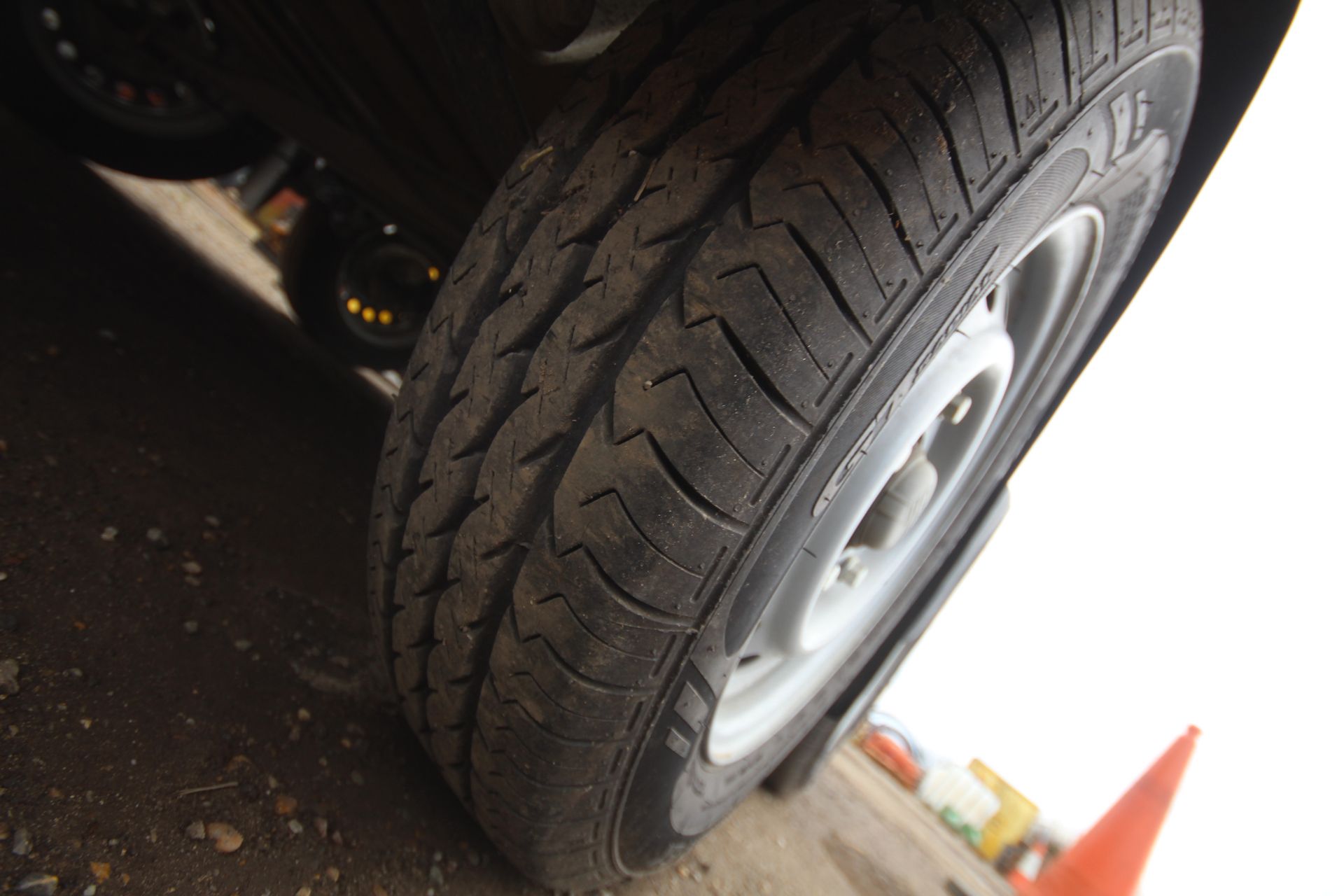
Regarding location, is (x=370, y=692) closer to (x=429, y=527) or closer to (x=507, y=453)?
(x=429, y=527)

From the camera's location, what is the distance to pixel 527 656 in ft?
2.26

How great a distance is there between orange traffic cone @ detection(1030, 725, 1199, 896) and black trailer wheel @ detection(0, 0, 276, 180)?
3.58 meters

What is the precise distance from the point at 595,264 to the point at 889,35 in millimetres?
310

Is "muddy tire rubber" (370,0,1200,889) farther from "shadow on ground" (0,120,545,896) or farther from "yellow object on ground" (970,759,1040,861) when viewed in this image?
"yellow object on ground" (970,759,1040,861)

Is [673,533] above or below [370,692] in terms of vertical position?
above

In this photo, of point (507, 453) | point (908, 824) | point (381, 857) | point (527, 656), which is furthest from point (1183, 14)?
point (908, 824)

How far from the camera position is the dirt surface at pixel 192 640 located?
27.9 inches

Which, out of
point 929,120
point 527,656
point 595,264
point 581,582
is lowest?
point 527,656

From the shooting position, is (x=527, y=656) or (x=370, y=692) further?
(x=370, y=692)

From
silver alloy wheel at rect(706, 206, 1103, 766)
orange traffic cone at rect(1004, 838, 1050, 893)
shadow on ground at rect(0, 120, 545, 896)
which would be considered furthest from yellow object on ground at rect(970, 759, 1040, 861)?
shadow on ground at rect(0, 120, 545, 896)

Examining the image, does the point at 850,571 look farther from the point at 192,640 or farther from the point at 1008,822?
the point at 1008,822

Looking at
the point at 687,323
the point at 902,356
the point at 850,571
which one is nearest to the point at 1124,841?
the point at 850,571

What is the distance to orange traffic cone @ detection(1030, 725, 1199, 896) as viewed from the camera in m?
2.54

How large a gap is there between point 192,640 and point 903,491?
3.34 ft
